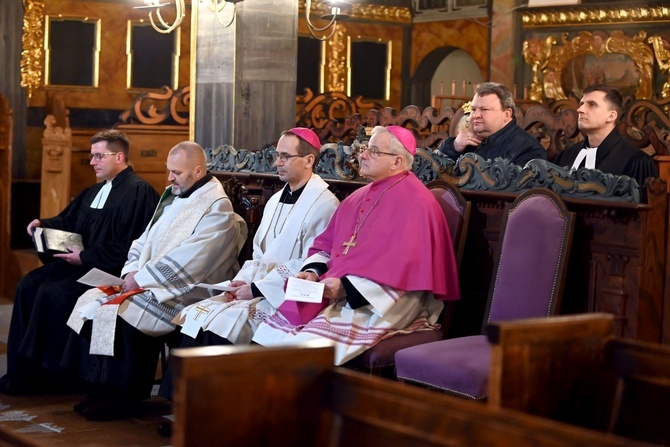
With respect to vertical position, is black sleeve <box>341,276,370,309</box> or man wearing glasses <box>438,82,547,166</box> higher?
man wearing glasses <box>438,82,547,166</box>

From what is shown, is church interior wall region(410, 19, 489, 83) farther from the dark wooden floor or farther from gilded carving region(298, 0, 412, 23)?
the dark wooden floor

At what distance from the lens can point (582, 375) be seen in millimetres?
3049

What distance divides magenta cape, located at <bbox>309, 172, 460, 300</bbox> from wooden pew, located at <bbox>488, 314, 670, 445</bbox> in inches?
63.7

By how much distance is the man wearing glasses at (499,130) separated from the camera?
17.5 ft

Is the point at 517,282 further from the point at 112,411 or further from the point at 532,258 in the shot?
the point at 112,411

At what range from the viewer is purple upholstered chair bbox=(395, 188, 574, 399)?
4255mm

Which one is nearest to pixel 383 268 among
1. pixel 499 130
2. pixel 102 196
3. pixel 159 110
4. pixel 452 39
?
pixel 499 130

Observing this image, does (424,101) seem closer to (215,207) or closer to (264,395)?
(215,207)

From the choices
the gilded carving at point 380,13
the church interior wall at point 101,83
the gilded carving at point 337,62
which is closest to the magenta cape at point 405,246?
the church interior wall at point 101,83

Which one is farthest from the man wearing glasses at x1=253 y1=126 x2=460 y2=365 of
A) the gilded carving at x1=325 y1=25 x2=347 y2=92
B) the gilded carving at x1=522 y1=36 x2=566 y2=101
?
the gilded carving at x1=325 y1=25 x2=347 y2=92

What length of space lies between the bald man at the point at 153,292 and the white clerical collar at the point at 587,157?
5.91 feet

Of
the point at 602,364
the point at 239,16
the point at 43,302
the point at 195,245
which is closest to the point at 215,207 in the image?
the point at 195,245

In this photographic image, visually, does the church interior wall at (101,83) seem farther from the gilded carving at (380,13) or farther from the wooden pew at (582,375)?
the wooden pew at (582,375)

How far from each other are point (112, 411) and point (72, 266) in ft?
3.54
